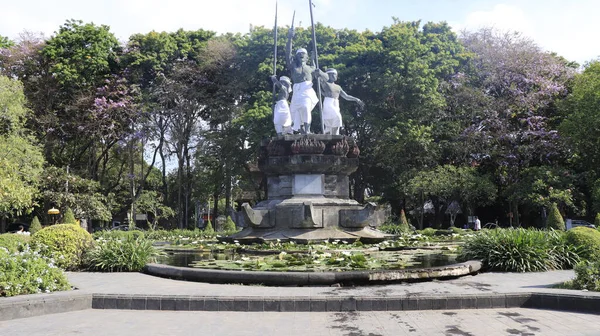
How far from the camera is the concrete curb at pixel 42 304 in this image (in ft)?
21.7

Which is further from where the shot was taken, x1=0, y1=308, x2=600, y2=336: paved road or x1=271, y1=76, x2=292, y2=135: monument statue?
x1=271, y1=76, x2=292, y2=135: monument statue

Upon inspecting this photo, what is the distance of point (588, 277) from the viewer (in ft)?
24.6

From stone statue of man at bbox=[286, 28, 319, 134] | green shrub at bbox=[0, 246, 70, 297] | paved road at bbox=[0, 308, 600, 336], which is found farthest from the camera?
stone statue of man at bbox=[286, 28, 319, 134]

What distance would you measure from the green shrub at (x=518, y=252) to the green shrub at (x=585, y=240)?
11 centimetres

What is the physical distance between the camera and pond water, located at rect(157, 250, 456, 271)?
29.7 feet

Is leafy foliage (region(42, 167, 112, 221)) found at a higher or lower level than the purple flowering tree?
lower

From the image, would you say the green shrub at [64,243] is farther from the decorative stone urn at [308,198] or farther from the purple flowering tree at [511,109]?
the purple flowering tree at [511,109]

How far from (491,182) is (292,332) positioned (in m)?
26.6

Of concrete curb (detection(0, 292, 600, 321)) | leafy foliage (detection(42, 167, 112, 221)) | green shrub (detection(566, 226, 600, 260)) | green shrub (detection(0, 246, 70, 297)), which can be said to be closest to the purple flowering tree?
green shrub (detection(566, 226, 600, 260))

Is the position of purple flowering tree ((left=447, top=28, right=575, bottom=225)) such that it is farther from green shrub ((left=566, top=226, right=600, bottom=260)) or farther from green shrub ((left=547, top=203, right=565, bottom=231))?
green shrub ((left=566, top=226, right=600, bottom=260))

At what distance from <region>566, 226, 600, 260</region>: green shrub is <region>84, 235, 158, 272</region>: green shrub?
30.3 feet

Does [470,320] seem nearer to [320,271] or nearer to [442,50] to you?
[320,271]

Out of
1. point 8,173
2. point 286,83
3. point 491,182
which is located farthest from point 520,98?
point 8,173

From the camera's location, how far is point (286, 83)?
16219 mm
